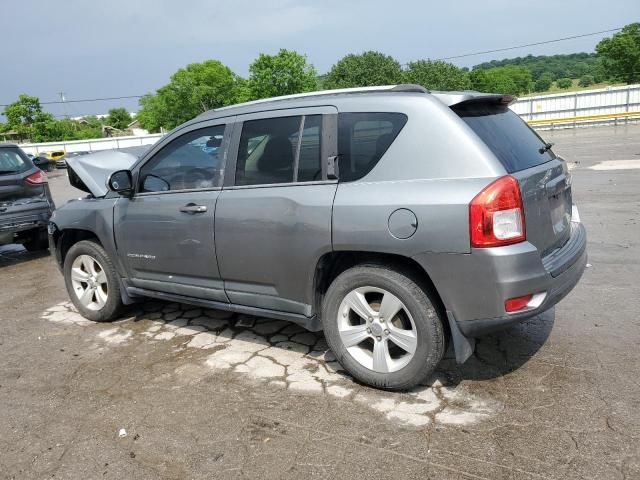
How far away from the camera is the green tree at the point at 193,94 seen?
8212 centimetres

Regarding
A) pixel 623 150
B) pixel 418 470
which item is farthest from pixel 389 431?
pixel 623 150

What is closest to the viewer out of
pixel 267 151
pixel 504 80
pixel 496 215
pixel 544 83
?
pixel 496 215

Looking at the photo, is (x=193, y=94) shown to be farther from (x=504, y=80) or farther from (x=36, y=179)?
(x=36, y=179)

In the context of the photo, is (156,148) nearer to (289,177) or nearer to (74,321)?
(289,177)

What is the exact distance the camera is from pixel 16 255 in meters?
8.37

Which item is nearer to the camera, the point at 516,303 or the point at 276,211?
the point at 516,303

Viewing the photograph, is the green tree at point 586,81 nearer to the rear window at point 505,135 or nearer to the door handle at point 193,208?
the rear window at point 505,135

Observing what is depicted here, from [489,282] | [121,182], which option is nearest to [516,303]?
[489,282]

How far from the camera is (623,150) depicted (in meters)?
14.9

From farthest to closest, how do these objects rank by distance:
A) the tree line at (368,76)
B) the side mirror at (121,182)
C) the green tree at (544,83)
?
1. the green tree at (544,83)
2. the tree line at (368,76)
3. the side mirror at (121,182)

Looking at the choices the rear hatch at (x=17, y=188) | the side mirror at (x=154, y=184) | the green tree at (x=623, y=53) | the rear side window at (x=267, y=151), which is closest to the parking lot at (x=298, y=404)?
the side mirror at (x=154, y=184)

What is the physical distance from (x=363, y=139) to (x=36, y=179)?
6.38m

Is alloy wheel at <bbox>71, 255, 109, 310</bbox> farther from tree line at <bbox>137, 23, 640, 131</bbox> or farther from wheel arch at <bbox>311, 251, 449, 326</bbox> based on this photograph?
tree line at <bbox>137, 23, 640, 131</bbox>

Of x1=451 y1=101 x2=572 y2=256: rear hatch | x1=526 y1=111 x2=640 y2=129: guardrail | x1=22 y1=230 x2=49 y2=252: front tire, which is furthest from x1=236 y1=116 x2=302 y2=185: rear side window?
x1=526 y1=111 x2=640 y2=129: guardrail
